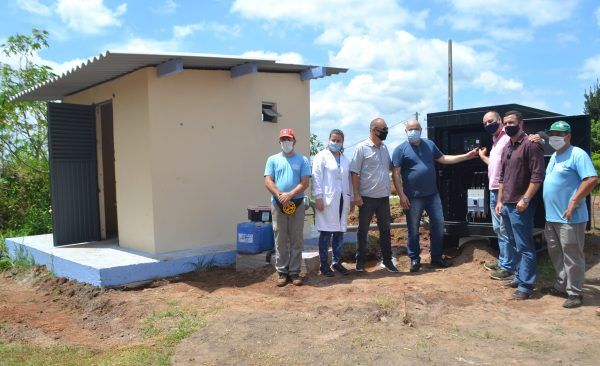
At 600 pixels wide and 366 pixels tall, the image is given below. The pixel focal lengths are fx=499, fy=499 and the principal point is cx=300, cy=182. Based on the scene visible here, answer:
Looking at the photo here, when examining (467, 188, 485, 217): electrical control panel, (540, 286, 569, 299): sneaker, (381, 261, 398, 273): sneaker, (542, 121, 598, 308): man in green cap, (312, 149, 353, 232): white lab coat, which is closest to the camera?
(542, 121, 598, 308): man in green cap

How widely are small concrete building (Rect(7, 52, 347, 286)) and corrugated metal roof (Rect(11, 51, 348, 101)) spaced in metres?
0.02

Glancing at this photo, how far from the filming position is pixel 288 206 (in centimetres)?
598

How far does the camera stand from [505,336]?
4266 millimetres

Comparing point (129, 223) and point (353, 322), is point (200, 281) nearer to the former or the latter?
point (129, 223)

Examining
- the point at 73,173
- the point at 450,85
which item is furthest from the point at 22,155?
the point at 450,85

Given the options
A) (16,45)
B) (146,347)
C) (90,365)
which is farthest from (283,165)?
(16,45)

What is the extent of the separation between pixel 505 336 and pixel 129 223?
5.44 m

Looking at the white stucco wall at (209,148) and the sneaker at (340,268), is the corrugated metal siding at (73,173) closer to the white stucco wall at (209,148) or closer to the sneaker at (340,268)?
the white stucco wall at (209,148)

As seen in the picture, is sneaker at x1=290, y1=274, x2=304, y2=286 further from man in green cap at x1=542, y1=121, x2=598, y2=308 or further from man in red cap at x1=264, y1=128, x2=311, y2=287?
man in green cap at x1=542, y1=121, x2=598, y2=308

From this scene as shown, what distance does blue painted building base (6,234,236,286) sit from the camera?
20.7ft

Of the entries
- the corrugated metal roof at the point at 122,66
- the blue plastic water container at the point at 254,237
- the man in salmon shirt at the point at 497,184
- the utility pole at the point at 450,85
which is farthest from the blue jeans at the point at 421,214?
the utility pole at the point at 450,85

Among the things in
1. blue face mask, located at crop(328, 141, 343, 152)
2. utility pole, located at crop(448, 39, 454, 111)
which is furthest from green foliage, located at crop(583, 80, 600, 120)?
blue face mask, located at crop(328, 141, 343, 152)

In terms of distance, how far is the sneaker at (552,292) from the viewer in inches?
212

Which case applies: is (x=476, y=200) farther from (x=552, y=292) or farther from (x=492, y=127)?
(x=552, y=292)
